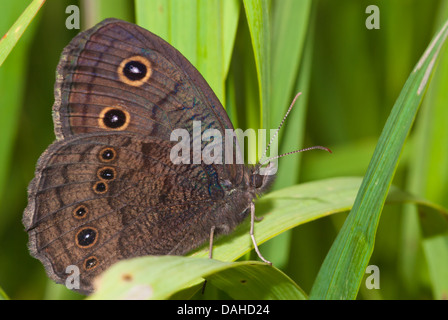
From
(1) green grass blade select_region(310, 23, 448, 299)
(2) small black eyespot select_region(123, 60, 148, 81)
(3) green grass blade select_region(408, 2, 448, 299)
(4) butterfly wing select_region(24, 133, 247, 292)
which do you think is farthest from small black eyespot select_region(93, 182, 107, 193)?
(3) green grass blade select_region(408, 2, 448, 299)

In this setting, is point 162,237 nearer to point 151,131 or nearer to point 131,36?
point 151,131

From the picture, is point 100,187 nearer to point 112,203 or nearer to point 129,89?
point 112,203

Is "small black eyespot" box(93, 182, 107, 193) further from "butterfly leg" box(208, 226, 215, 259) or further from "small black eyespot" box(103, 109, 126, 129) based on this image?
"butterfly leg" box(208, 226, 215, 259)

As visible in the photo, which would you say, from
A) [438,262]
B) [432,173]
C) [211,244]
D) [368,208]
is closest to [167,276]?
[368,208]

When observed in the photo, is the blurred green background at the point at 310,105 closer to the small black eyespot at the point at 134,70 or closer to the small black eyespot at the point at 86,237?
the small black eyespot at the point at 134,70

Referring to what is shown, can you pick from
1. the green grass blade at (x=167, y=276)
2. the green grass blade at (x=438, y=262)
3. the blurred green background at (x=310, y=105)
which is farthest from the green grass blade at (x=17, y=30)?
the green grass blade at (x=438, y=262)
